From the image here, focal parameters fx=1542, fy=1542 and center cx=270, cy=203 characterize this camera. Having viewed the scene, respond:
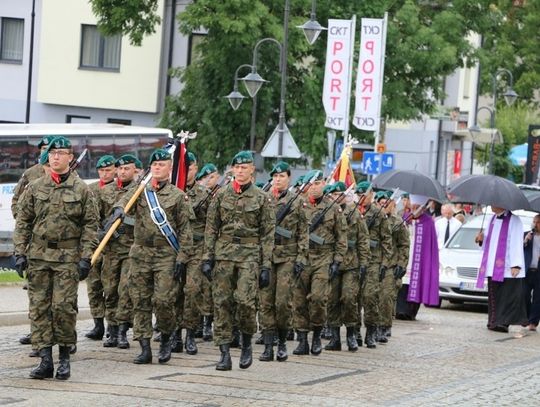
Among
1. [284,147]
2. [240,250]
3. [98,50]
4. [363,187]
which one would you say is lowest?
[240,250]

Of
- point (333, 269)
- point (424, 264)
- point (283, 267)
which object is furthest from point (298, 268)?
point (424, 264)

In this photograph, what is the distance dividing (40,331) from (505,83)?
190 feet

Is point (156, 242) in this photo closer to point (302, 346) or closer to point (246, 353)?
point (246, 353)

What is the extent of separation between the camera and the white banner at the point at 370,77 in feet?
101

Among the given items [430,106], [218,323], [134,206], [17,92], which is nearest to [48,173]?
[134,206]

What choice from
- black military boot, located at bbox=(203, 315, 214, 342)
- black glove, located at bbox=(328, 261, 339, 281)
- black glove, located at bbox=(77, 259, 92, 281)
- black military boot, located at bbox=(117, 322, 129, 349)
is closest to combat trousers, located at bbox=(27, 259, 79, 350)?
Result: black glove, located at bbox=(77, 259, 92, 281)

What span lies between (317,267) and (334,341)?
137 cm

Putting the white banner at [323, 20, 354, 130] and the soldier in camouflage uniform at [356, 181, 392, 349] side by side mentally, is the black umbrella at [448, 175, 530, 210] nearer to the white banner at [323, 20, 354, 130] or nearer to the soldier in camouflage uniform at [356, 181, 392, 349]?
the soldier in camouflage uniform at [356, 181, 392, 349]

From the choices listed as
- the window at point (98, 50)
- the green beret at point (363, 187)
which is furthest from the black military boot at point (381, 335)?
the window at point (98, 50)

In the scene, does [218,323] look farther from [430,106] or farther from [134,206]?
[430,106]

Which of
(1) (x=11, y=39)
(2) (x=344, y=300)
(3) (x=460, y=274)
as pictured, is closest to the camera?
(2) (x=344, y=300)

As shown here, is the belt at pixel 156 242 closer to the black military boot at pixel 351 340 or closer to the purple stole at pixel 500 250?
the black military boot at pixel 351 340

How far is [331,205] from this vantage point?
53.2 feet

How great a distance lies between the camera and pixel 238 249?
1414 centimetres
